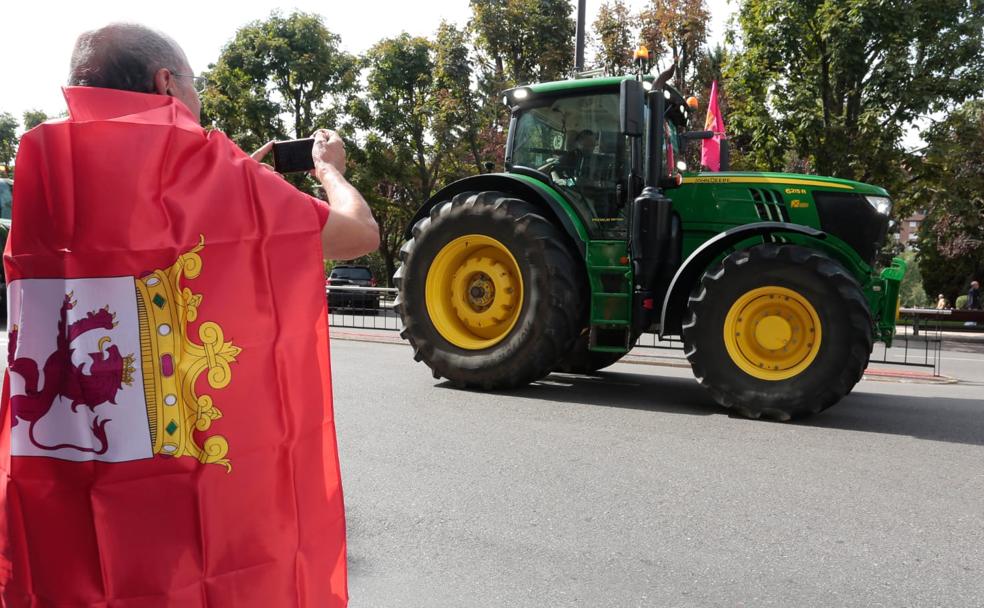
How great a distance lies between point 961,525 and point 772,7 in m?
14.8

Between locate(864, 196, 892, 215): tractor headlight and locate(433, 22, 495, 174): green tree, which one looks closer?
locate(864, 196, 892, 215): tractor headlight

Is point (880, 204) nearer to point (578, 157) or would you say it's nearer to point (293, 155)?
point (578, 157)

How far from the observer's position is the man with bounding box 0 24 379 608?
1.31m

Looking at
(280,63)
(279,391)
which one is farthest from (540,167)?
(280,63)

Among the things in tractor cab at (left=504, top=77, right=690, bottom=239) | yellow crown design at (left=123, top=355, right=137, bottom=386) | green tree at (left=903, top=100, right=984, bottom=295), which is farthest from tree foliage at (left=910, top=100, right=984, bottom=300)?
yellow crown design at (left=123, top=355, right=137, bottom=386)

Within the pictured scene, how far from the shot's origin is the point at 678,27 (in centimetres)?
2027

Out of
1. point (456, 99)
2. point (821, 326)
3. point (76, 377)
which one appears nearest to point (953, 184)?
point (456, 99)

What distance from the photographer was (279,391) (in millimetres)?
1470

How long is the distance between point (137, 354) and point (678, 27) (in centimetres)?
2106

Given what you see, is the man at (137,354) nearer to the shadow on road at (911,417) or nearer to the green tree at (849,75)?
the shadow on road at (911,417)

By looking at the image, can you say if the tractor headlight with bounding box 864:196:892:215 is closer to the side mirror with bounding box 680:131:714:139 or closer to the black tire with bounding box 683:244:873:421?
the black tire with bounding box 683:244:873:421

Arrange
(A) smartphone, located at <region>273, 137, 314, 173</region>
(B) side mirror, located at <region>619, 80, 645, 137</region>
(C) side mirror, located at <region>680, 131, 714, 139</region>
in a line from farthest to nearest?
(C) side mirror, located at <region>680, 131, 714, 139</region> → (B) side mirror, located at <region>619, 80, 645, 137</region> → (A) smartphone, located at <region>273, 137, 314, 173</region>

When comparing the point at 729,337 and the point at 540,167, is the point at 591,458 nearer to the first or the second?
the point at 729,337

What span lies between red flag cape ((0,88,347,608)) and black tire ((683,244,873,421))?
203 inches
